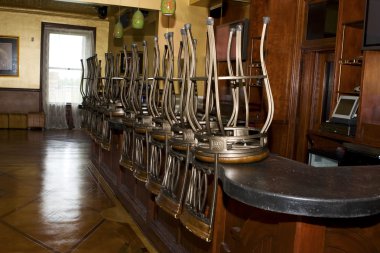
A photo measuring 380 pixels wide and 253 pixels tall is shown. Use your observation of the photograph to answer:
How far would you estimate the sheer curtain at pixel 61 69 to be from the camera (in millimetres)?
10945

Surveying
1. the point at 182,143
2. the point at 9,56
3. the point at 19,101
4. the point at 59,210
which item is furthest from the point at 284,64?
the point at 9,56

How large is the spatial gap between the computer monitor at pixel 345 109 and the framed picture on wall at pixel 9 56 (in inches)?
340

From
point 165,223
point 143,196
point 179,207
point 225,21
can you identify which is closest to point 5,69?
point 225,21

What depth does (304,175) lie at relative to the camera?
162 centimetres

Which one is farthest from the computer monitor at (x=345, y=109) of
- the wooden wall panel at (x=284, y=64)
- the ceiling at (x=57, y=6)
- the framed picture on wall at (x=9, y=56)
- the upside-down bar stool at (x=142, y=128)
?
the framed picture on wall at (x=9, y=56)

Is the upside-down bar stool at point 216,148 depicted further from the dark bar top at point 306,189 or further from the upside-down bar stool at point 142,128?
the upside-down bar stool at point 142,128

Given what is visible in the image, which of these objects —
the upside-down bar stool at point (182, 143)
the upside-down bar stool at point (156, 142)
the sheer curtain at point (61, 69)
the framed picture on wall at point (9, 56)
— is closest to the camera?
the upside-down bar stool at point (182, 143)

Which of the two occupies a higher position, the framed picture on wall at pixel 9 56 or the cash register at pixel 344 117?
the framed picture on wall at pixel 9 56

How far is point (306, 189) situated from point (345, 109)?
3270 millimetres

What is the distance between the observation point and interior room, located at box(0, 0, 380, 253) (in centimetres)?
161

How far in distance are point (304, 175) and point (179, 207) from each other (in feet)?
2.63

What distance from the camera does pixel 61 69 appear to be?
1103 cm

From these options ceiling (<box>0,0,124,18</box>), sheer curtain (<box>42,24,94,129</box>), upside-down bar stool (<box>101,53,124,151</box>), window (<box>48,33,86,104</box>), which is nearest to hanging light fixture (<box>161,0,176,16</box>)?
upside-down bar stool (<box>101,53,124,151</box>)

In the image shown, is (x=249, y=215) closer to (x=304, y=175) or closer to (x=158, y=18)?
(x=304, y=175)
